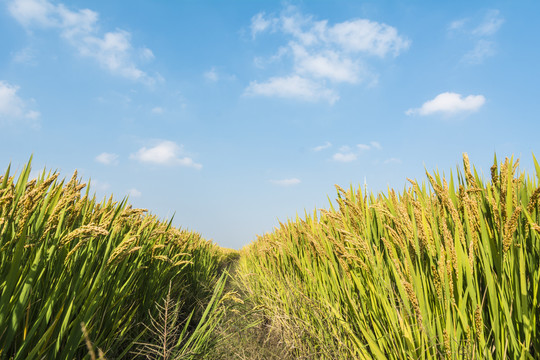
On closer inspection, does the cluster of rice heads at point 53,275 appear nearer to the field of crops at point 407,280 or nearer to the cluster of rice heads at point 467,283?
the field of crops at point 407,280

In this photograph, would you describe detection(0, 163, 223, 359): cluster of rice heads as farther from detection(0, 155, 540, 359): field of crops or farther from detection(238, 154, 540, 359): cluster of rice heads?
detection(238, 154, 540, 359): cluster of rice heads

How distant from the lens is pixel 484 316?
1346 mm

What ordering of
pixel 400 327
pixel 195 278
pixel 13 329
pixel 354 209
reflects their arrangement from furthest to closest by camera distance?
pixel 195 278 → pixel 354 209 → pixel 400 327 → pixel 13 329

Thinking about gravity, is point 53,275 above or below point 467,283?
below

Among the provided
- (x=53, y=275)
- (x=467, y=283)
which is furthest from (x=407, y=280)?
(x=53, y=275)

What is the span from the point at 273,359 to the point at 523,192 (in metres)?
2.21

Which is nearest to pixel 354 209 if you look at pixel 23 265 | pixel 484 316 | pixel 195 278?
pixel 484 316

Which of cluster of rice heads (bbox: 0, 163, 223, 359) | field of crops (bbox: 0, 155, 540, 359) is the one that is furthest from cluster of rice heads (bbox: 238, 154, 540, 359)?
cluster of rice heads (bbox: 0, 163, 223, 359)

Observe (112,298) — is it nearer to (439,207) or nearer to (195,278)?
(439,207)

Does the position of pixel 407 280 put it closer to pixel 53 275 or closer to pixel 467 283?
pixel 467 283

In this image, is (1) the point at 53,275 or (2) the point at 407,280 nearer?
(1) the point at 53,275

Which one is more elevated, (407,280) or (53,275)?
(407,280)

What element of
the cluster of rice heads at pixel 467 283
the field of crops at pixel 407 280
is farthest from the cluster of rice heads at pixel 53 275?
the cluster of rice heads at pixel 467 283

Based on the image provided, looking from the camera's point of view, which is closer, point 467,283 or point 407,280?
point 467,283
